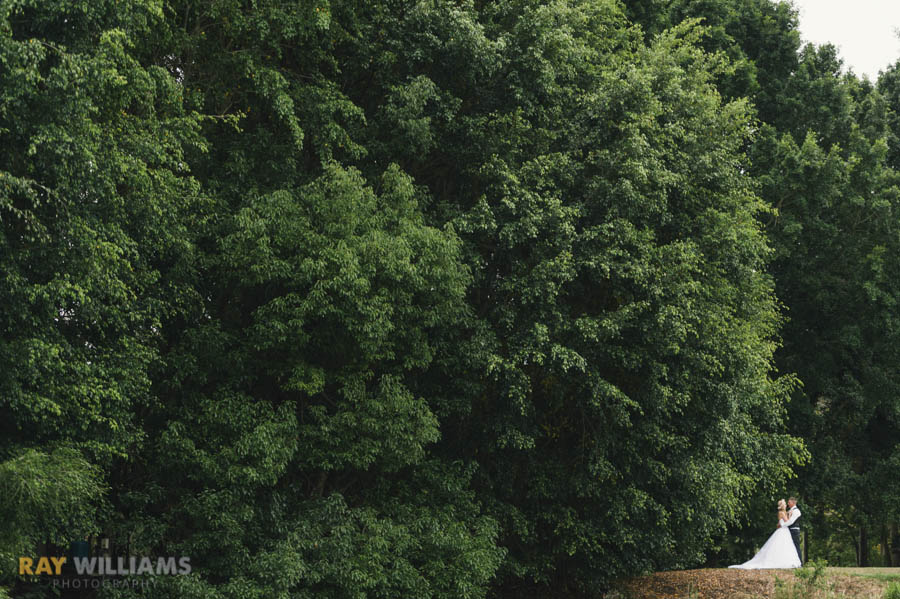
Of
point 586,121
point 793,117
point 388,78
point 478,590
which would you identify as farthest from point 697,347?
point 793,117

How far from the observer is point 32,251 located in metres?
12.8

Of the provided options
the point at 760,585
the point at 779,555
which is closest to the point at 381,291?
the point at 760,585

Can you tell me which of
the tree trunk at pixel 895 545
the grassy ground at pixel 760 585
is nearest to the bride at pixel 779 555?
the grassy ground at pixel 760 585

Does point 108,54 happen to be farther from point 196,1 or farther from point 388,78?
point 388,78

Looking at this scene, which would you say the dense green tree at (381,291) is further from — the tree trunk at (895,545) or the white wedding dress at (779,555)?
the tree trunk at (895,545)

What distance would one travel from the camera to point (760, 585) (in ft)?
55.9

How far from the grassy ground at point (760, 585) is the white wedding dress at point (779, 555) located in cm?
57

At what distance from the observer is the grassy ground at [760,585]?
1531cm

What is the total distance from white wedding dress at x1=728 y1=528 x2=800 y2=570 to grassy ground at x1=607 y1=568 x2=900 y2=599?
0.57 metres

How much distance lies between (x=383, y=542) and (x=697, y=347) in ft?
24.0

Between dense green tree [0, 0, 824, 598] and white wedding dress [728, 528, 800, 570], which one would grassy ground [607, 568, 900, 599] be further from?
dense green tree [0, 0, 824, 598]

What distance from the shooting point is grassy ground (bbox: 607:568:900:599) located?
1531cm

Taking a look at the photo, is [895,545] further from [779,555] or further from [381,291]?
[381,291]

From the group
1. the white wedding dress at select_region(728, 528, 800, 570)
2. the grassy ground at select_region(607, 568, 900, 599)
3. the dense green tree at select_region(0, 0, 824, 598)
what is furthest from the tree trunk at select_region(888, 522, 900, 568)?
the grassy ground at select_region(607, 568, 900, 599)
